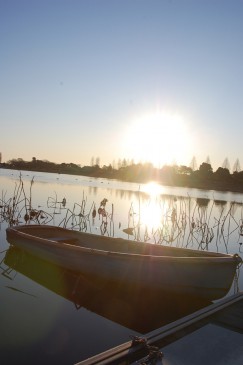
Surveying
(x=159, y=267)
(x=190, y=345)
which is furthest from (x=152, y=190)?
(x=190, y=345)

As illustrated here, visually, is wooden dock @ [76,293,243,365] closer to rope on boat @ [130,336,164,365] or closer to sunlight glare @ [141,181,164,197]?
rope on boat @ [130,336,164,365]

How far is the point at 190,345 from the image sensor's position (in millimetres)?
5250

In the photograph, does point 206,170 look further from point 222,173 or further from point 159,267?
point 159,267

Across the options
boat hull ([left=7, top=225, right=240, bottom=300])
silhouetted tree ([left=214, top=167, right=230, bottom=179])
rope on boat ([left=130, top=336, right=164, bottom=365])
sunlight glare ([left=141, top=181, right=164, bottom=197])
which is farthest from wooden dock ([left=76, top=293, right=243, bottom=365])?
silhouetted tree ([left=214, top=167, right=230, bottom=179])

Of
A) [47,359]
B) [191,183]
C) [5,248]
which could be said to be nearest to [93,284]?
[47,359]

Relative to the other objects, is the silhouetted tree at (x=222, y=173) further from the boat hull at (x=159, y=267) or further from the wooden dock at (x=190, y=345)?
the wooden dock at (x=190, y=345)

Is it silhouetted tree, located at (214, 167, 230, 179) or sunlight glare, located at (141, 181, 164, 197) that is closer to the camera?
sunlight glare, located at (141, 181, 164, 197)

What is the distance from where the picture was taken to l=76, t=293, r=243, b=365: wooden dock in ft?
15.2

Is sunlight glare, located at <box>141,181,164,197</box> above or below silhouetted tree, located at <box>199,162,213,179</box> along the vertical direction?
below

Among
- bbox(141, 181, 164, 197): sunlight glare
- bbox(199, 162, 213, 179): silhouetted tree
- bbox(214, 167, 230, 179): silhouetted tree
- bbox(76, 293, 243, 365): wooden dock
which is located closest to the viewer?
bbox(76, 293, 243, 365): wooden dock

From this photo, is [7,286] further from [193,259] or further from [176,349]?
[176,349]

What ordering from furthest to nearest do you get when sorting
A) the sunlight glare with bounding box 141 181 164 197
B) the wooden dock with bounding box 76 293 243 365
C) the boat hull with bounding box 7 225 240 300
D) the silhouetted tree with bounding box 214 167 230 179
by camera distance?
1. the silhouetted tree with bounding box 214 167 230 179
2. the sunlight glare with bounding box 141 181 164 197
3. the boat hull with bounding box 7 225 240 300
4. the wooden dock with bounding box 76 293 243 365

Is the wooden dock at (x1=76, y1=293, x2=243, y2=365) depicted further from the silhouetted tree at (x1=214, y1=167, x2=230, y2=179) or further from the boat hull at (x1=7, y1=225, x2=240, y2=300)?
the silhouetted tree at (x1=214, y1=167, x2=230, y2=179)

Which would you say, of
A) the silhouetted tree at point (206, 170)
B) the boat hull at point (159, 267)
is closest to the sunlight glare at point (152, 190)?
the silhouetted tree at point (206, 170)
